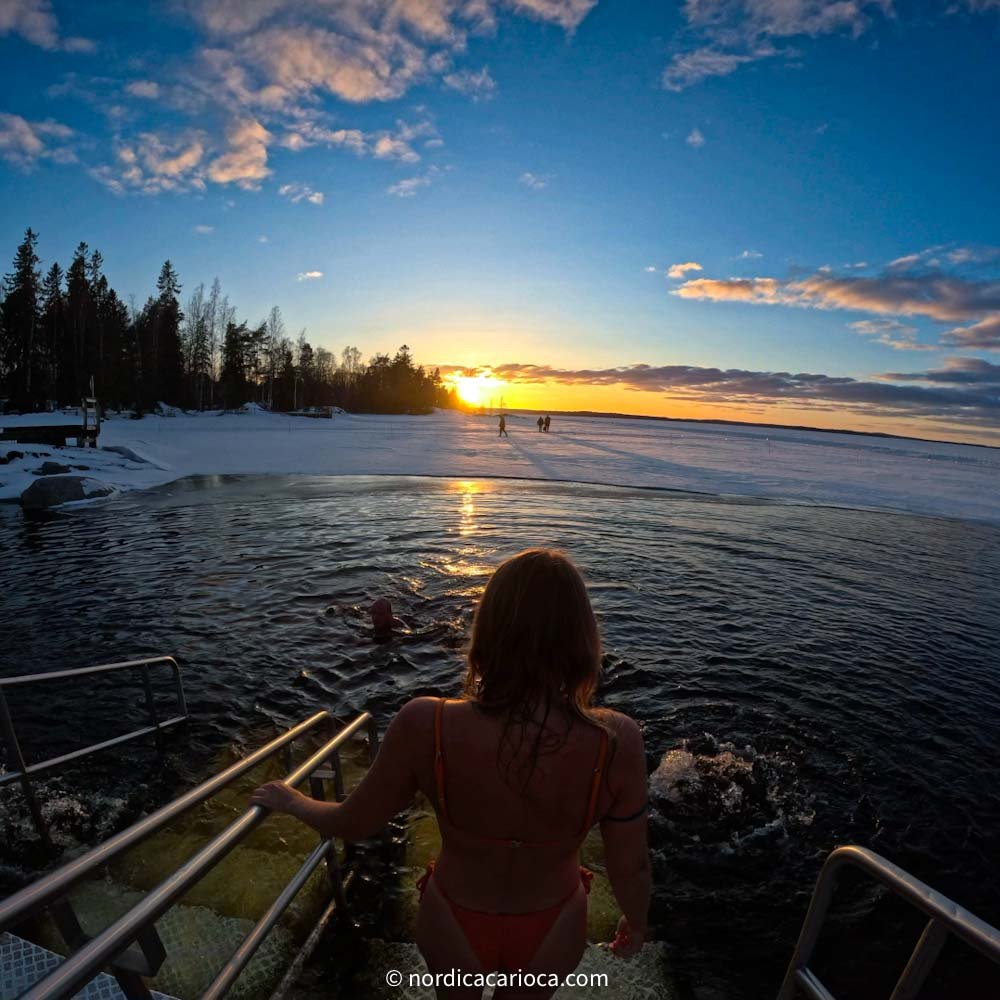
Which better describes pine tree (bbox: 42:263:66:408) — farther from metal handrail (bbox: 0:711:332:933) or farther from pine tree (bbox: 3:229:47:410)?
metal handrail (bbox: 0:711:332:933)

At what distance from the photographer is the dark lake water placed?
416 centimetres

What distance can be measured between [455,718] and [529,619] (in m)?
0.34

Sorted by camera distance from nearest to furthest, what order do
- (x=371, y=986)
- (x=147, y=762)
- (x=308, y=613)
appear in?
(x=371, y=986) < (x=147, y=762) < (x=308, y=613)

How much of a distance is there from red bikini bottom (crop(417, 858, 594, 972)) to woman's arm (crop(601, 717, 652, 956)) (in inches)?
9.6

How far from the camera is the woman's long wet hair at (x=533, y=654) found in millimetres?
1625

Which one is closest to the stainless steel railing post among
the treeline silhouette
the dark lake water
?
the dark lake water

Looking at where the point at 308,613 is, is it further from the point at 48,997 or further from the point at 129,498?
the point at 129,498

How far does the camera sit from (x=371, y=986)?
10.2ft

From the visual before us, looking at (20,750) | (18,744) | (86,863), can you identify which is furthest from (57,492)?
(86,863)

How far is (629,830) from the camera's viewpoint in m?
1.73

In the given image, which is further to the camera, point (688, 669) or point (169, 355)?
point (169, 355)

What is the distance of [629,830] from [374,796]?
2.48 feet

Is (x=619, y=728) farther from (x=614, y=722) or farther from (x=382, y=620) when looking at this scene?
(x=382, y=620)

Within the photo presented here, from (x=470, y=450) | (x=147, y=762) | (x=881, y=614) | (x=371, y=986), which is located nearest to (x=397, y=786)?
(x=371, y=986)
